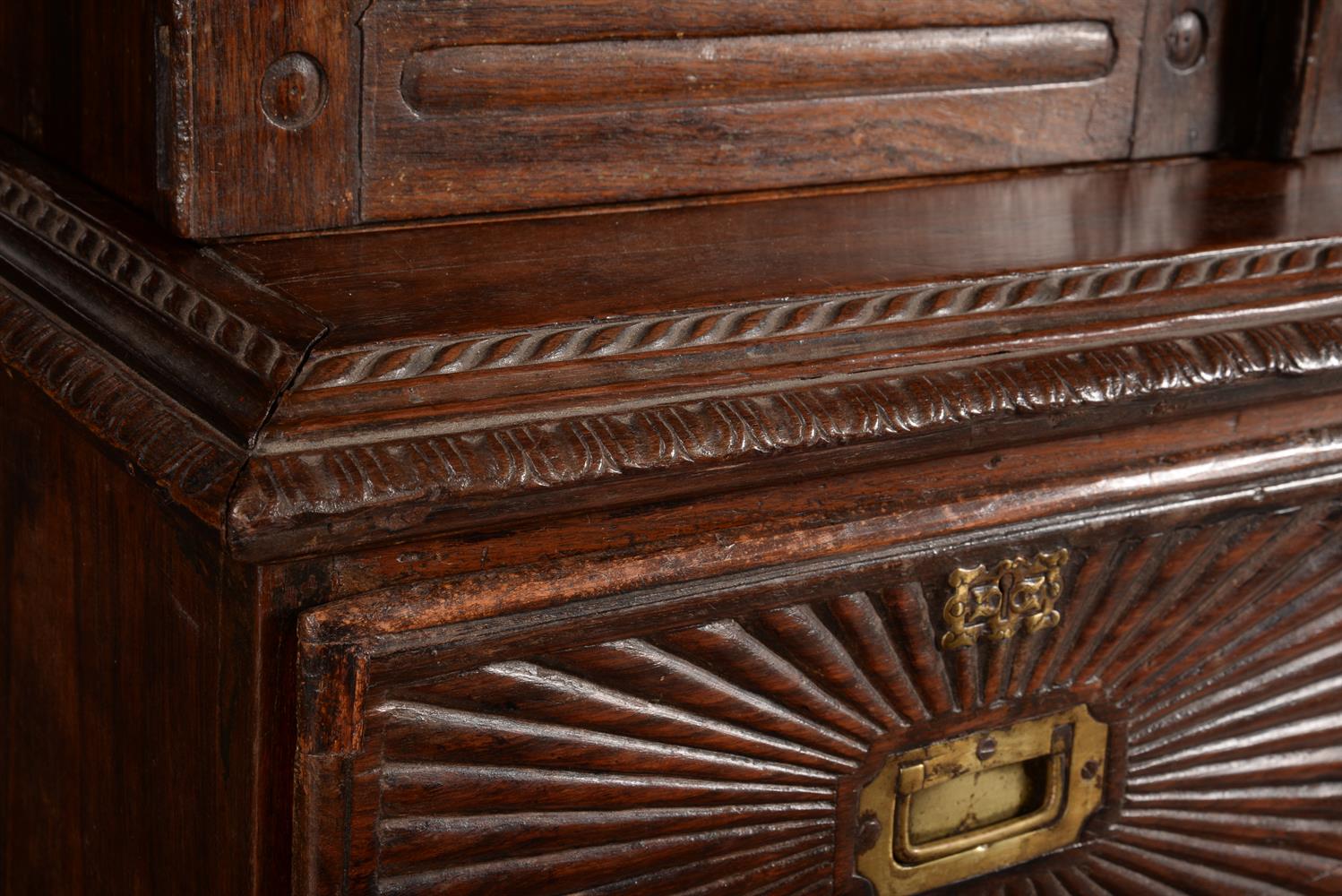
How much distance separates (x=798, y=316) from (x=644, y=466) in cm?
13

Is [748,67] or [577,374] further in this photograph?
[748,67]

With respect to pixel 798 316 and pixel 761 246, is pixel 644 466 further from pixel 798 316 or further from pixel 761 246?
pixel 761 246

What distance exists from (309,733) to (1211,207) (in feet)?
2.41

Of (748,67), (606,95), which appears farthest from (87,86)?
(748,67)

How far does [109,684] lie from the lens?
1068 millimetres

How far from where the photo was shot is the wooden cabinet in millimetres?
910

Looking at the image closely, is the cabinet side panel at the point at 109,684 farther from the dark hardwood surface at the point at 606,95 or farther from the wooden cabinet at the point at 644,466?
the dark hardwood surface at the point at 606,95

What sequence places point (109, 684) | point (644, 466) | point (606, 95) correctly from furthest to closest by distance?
point (606, 95), point (109, 684), point (644, 466)

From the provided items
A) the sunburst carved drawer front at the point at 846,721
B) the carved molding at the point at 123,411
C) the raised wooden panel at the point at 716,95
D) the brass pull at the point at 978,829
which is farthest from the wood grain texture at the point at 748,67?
the brass pull at the point at 978,829

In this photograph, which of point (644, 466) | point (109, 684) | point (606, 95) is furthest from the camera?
point (606, 95)

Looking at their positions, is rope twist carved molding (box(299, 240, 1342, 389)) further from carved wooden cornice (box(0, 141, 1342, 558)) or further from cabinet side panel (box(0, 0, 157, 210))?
cabinet side panel (box(0, 0, 157, 210))

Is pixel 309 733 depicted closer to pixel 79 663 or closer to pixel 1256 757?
pixel 79 663

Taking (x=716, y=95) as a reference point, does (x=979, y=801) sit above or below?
below

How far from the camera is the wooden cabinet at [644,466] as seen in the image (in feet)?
2.98
